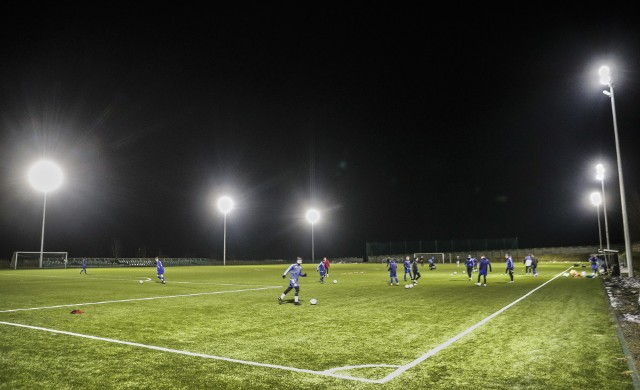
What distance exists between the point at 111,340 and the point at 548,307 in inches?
556

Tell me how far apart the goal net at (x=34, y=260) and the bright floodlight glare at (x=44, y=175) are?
10.1 metres

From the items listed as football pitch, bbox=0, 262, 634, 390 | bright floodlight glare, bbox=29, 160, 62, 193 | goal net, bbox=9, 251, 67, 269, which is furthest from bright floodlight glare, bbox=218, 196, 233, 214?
football pitch, bbox=0, 262, 634, 390

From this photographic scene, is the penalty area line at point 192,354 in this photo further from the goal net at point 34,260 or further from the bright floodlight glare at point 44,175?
the goal net at point 34,260

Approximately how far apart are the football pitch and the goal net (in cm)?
5255

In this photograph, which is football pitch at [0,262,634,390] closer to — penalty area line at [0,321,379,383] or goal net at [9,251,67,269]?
penalty area line at [0,321,379,383]

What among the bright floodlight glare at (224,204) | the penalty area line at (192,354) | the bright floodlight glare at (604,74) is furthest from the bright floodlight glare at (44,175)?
the bright floodlight glare at (604,74)

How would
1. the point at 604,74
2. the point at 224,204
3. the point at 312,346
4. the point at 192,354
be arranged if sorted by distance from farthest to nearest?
the point at 224,204
the point at 604,74
the point at 312,346
the point at 192,354

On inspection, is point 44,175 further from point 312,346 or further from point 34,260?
point 312,346

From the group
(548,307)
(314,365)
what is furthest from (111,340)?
(548,307)

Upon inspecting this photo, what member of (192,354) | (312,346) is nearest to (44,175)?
(192,354)

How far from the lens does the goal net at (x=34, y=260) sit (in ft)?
195

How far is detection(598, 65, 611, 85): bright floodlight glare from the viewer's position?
24.4 m

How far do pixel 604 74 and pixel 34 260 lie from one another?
69984mm

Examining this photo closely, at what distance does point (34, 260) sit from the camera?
62000 mm
